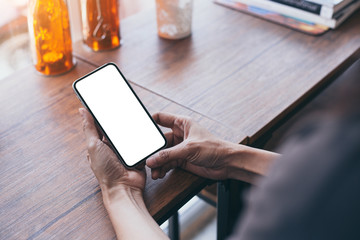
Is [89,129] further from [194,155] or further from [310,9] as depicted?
[310,9]

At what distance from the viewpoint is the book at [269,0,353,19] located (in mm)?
1270

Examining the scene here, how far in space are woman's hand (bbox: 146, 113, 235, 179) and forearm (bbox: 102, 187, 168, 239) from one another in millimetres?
71

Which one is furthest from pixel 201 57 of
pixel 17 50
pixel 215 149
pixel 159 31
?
pixel 17 50

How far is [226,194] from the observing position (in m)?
0.99

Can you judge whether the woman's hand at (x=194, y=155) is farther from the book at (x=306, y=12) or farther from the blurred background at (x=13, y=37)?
the blurred background at (x=13, y=37)

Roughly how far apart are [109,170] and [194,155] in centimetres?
15

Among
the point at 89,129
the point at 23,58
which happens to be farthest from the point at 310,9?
the point at 23,58

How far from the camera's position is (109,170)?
81cm

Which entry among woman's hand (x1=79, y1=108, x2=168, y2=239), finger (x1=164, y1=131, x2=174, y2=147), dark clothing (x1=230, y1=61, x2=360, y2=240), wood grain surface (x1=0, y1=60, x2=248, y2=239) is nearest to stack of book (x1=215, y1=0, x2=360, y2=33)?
wood grain surface (x1=0, y1=60, x2=248, y2=239)

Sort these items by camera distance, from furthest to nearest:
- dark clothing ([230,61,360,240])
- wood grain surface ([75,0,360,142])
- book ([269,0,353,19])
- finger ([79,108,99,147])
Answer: book ([269,0,353,19]), wood grain surface ([75,0,360,142]), finger ([79,108,99,147]), dark clothing ([230,61,360,240])

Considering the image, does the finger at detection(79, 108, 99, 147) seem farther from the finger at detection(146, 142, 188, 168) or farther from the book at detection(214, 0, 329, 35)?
the book at detection(214, 0, 329, 35)

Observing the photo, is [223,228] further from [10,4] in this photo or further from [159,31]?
[10,4]

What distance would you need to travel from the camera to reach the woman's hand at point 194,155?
0.84 metres

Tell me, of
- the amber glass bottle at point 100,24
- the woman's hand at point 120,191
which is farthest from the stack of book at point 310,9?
the woman's hand at point 120,191
